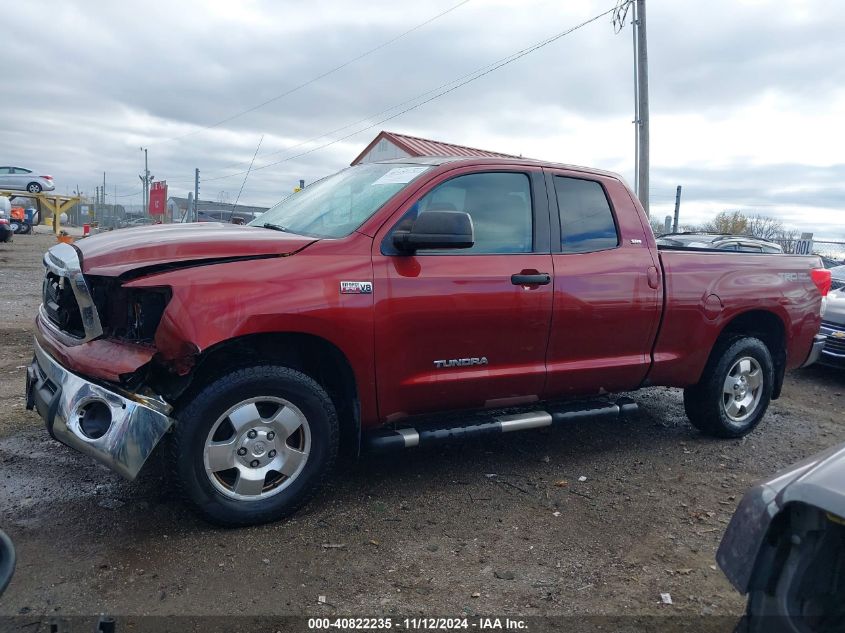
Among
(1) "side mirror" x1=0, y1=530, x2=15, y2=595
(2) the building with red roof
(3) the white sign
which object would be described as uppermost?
(2) the building with red roof

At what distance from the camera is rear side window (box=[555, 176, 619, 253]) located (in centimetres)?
424

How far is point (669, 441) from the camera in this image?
16.8ft

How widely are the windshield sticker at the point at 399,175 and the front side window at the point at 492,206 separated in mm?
176

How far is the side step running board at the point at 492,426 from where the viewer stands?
358cm

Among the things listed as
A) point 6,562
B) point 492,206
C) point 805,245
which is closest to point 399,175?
A: point 492,206

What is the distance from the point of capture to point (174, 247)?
3154mm

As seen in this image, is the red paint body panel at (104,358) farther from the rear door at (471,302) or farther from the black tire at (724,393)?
the black tire at (724,393)

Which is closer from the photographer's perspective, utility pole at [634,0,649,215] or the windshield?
the windshield

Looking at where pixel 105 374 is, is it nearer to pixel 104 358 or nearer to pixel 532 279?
pixel 104 358

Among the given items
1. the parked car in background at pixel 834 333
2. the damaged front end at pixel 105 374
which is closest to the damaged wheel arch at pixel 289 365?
the damaged front end at pixel 105 374

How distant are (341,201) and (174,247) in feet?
3.84

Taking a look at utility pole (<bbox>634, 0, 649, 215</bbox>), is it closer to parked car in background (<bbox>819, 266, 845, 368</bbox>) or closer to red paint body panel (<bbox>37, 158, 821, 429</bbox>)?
parked car in background (<bbox>819, 266, 845, 368</bbox>)

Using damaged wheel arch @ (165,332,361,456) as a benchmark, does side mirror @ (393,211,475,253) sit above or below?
above

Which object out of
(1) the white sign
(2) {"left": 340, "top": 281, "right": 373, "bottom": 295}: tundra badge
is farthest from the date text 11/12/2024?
(1) the white sign
